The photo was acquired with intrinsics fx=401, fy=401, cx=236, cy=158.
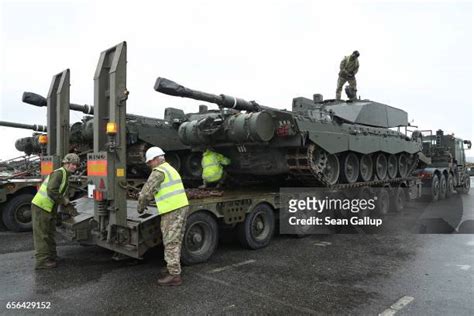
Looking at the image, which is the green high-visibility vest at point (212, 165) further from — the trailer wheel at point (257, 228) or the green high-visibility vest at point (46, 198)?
the green high-visibility vest at point (46, 198)

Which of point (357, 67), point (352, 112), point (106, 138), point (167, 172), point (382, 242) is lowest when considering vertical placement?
point (382, 242)

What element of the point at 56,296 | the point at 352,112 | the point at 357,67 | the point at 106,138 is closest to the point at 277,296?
the point at 56,296

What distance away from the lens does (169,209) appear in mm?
5066

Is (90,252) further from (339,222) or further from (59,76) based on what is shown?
(339,222)

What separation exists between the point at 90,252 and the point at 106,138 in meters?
2.36

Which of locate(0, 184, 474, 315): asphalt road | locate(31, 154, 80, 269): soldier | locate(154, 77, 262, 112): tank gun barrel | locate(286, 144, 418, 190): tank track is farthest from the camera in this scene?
locate(286, 144, 418, 190): tank track

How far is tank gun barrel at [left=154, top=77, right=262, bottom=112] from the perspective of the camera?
6498 mm

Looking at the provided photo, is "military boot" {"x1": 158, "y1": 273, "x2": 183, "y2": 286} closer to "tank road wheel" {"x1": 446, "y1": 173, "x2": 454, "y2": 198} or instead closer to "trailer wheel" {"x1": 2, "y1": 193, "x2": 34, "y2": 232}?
"trailer wheel" {"x1": 2, "y1": 193, "x2": 34, "y2": 232}

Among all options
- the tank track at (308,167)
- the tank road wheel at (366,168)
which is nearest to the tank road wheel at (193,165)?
the tank track at (308,167)

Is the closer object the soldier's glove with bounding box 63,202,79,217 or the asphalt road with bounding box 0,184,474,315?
the asphalt road with bounding box 0,184,474,315

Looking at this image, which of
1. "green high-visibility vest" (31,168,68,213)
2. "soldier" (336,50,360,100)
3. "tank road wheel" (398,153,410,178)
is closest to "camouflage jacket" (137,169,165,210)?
"green high-visibility vest" (31,168,68,213)

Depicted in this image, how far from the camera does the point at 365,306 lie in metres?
4.41

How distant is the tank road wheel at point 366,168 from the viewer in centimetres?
1034

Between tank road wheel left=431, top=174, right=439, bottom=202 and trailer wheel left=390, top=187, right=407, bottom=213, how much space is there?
3.26m
